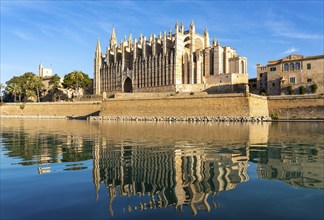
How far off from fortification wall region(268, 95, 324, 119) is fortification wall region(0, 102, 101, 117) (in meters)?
34.3

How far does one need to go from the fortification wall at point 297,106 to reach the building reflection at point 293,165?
101 ft

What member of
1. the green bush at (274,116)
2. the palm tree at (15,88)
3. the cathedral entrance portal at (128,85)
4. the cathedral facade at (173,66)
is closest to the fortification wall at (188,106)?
the green bush at (274,116)

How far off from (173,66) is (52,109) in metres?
29.1

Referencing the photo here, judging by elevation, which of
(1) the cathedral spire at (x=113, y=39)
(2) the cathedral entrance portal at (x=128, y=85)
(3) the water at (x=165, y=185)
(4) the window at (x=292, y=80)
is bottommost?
(3) the water at (x=165, y=185)

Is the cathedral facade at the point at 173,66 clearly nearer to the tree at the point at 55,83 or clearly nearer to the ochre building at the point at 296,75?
the ochre building at the point at 296,75

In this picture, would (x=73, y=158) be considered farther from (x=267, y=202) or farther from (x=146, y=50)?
(x=146, y=50)

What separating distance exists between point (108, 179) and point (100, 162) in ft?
8.94

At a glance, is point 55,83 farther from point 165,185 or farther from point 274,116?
point 165,185

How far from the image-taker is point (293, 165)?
32.4 feet

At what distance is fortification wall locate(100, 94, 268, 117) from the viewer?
41750mm

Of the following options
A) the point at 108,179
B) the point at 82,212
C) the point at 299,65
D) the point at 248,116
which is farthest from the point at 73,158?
the point at 299,65

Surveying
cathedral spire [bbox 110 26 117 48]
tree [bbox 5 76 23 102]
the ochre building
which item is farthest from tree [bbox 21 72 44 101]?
the ochre building

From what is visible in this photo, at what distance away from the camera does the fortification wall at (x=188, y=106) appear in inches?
1644

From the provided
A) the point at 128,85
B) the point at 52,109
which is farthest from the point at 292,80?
the point at 52,109
